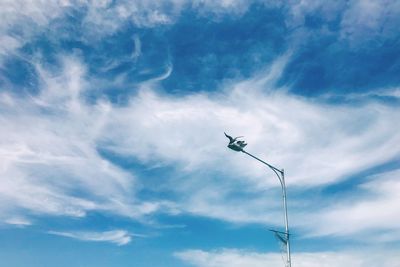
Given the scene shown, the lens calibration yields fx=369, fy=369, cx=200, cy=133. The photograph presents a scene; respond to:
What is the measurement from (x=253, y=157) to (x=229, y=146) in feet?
5.19

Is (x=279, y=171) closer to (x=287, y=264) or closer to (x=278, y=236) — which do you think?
(x=278, y=236)

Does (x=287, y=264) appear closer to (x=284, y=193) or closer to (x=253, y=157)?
(x=284, y=193)

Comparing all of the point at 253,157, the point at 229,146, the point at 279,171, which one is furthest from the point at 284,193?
the point at 229,146

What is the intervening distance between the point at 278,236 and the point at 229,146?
580 centimetres

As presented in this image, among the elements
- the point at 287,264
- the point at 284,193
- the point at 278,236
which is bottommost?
the point at 287,264

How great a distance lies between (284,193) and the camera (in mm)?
22219

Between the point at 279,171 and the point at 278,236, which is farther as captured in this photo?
the point at 279,171

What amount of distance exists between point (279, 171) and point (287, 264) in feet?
17.9

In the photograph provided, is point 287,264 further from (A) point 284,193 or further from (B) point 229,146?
(B) point 229,146

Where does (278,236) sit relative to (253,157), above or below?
below

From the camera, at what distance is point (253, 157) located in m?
21.0

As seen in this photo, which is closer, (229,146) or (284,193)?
(229,146)

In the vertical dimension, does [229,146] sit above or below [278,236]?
above

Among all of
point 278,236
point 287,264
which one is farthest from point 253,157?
point 287,264
